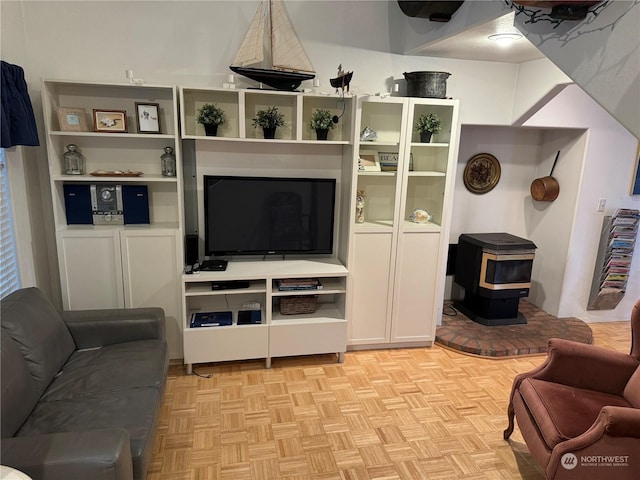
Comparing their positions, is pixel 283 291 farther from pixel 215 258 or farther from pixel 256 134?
pixel 256 134

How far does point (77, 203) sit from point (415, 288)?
262 cm

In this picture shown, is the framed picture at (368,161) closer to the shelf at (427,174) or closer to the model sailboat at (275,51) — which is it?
the shelf at (427,174)

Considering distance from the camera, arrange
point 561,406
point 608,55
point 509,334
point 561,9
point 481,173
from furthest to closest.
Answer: point 481,173 → point 509,334 → point 561,406 → point 561,9 → point 608,55

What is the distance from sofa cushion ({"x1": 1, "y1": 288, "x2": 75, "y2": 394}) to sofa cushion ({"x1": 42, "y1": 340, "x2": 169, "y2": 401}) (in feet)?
0.24

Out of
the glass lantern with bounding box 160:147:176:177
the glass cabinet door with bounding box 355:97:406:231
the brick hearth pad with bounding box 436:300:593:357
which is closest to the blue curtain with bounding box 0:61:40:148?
the glass lantern with bounding box 160:147:176:177

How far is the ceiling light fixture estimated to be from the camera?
2.74m

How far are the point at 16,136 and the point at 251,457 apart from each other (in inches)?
89.8

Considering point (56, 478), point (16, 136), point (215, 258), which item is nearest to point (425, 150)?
point (215, 258)

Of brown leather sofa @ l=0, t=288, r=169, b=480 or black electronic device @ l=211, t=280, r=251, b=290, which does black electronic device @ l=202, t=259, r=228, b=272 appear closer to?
black electronic device @ l=211, t=280, r=251, b=290

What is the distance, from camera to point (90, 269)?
9.96 ft

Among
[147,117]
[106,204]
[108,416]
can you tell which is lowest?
[108,416]

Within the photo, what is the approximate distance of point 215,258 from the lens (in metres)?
3.47

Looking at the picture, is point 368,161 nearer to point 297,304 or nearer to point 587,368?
point 297,304

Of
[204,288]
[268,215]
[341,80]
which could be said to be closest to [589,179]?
[341,80]
